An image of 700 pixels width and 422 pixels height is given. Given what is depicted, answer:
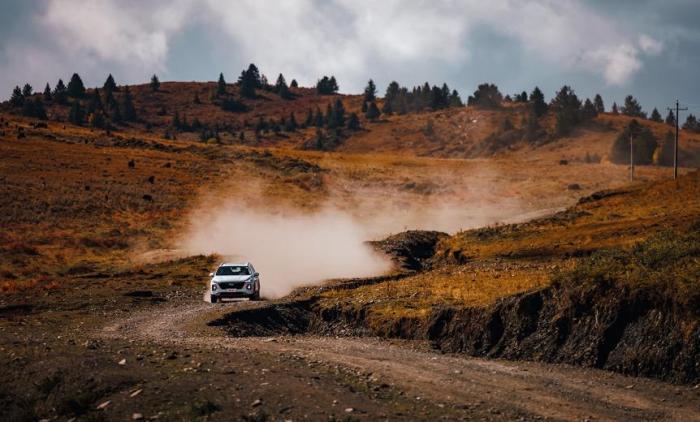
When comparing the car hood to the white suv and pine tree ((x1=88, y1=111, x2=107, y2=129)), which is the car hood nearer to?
the white suv

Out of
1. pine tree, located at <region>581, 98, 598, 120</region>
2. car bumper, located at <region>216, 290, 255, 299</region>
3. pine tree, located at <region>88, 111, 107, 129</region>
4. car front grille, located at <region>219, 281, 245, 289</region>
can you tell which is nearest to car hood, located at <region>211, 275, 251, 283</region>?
car front grille, located at <region>219, 281, 245, 289</region>

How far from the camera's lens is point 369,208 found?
9150cm

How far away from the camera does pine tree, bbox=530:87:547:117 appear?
19120 centimetres

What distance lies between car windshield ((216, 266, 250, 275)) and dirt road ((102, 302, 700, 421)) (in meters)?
9.73

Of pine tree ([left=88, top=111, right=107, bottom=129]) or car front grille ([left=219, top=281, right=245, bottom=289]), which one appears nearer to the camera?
car front grille ([left=219, top=281, right=245, bottom=289])

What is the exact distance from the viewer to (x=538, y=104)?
192250mm

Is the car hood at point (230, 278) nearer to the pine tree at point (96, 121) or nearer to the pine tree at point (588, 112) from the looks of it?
the pine tree at point (96, 121)

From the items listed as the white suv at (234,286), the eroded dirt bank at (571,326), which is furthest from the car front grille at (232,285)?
the eroded dirt bank at (571,326)

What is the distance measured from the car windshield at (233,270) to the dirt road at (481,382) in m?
9.73

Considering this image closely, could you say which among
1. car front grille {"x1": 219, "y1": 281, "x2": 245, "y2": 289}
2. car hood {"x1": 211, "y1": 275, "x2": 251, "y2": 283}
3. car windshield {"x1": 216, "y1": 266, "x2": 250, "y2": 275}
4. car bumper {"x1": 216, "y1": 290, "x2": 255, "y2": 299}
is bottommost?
car bumper {"x1": 216, "y1": 290, "x2": 255, "y2": 299}

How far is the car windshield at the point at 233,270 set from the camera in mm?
32469

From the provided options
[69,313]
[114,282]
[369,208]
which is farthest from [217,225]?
[69,313]

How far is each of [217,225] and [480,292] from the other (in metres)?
49.2

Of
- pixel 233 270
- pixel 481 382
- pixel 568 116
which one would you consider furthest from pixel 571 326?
pixel 568 116
